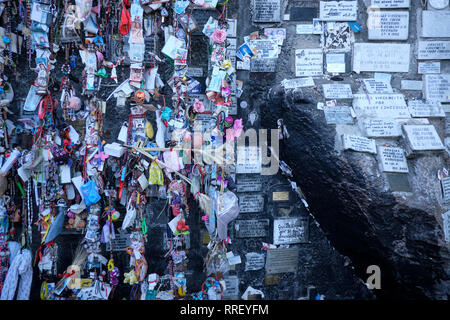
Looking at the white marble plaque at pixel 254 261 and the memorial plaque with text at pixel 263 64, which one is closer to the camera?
the memorial plaque with text at pixel 263 64

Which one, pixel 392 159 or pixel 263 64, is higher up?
pixel 263 64

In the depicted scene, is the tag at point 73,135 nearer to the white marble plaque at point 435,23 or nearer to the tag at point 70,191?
the tag at point 70,191

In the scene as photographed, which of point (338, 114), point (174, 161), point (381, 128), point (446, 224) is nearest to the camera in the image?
point (446, 224)

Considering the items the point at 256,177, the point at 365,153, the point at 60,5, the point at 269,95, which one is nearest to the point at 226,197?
the point at 256,177

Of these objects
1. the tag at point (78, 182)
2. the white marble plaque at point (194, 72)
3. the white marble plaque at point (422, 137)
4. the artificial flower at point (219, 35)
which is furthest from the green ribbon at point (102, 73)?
the white marble plaque at point (422, 137)

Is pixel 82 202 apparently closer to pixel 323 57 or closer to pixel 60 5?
pixel 60 5

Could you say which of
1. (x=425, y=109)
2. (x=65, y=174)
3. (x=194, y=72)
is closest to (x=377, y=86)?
(x=425, y=109)

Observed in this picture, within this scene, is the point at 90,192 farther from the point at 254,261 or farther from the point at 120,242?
the point at 254,261
